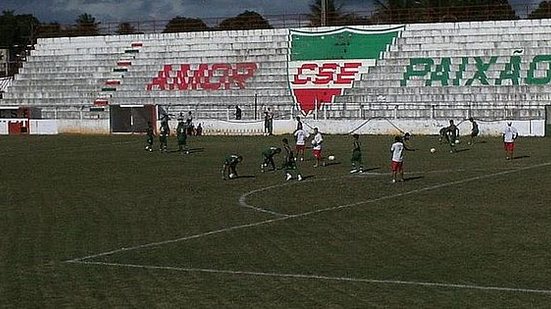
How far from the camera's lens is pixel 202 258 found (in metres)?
17.3

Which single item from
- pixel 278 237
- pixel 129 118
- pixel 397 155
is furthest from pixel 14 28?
pixel 278 237

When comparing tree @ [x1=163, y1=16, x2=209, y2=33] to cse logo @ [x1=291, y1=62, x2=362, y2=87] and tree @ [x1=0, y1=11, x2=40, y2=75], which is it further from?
tree @ [x1=0, y1=11, x2=40, y2=75]

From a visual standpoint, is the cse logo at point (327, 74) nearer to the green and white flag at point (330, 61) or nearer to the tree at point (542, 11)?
the green and white flag at point (330, 61)

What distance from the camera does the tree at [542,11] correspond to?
72500 mm

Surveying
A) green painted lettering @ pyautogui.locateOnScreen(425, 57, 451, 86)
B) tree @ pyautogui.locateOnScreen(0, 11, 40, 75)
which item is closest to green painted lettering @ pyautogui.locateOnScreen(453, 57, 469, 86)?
green painted lettering @ pyautogui.locateOnScreen(425, 57, 451, 86)

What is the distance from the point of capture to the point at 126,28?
83.9 meters

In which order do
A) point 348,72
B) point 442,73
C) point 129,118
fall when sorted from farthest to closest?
point 129,118 → point 348,72 → point 442,73

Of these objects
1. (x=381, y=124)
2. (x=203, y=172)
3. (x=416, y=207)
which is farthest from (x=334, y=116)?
(x=416, y=207)

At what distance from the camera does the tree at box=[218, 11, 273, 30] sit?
82875 mm

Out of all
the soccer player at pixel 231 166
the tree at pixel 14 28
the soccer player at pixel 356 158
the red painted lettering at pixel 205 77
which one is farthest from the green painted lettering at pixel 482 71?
the tree at pixel 14 28

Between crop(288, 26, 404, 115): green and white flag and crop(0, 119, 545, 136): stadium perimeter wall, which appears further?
crop(288, 26, 404, 115): green and white flag

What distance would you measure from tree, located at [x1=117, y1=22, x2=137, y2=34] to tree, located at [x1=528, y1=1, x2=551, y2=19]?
32.6 meters

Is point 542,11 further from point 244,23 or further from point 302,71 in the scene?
point 244,23

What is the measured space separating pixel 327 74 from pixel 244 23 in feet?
106
